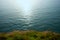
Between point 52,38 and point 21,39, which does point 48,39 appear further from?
point 21,39

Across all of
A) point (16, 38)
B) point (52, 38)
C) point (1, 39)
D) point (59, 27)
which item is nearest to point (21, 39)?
point (16, 38)

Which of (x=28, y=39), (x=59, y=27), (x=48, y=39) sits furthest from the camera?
(x=59, y=27)

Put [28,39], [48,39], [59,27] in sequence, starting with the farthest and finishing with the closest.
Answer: [59,27] < [48,39] < [28,39]

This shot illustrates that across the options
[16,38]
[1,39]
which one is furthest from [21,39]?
[1,39]

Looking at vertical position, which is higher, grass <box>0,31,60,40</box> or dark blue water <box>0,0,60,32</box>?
grass <box>0,31,60,40</box>

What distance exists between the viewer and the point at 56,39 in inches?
395

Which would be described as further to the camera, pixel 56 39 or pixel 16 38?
pixel 56 39

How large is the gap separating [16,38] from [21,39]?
0.30 meters

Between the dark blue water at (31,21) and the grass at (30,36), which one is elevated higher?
the grass at (30,36)

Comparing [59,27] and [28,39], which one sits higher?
[28,39]

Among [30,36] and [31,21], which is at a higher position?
[30,36]

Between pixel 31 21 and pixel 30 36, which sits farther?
pixel 31 21

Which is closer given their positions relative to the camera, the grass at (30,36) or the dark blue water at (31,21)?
the grass at (30,36)

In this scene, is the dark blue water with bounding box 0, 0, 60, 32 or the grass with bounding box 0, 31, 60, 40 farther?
the dark blue water with bounding box 0, 0, 60, 32
